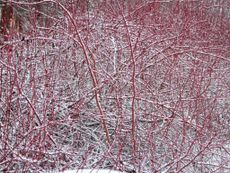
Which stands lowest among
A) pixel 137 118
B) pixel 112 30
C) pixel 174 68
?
pixel 137 118

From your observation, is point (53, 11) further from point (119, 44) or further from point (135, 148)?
point (135, 148)

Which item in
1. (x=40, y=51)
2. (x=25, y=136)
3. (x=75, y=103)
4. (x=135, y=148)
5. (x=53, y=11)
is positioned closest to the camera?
(x=25, y=136)

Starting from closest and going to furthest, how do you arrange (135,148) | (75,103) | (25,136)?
(25,136)
(135,148)
(75,103)

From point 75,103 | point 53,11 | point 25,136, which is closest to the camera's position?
point 25,136

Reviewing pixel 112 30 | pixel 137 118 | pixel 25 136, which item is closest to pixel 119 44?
pixel 112 30

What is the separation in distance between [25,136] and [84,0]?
13.7 feet

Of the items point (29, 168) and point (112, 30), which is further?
point (112, 30)

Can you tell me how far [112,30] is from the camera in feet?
21.6

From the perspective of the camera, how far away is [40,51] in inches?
236

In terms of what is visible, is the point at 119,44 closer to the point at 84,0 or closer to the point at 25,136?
the point at 84,0

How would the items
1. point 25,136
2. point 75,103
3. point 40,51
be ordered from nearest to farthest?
point 25,136
point 75,103
point 40,51

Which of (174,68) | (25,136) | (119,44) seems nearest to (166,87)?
(174,68)

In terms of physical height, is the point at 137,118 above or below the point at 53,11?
below

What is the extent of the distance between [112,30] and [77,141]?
85.5 inches
